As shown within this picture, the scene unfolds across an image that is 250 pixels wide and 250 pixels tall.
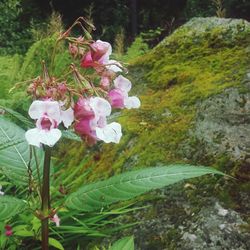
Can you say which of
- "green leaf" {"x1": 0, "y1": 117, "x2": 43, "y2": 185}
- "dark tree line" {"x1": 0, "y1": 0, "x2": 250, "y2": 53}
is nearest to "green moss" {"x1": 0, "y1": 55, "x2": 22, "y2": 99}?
"green leaf" {"x1": 0, "y1": 117, "x2": 43, "y2": 185}

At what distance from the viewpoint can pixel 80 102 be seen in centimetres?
162

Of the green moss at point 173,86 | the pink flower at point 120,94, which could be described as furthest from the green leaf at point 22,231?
the pink flower at point 120,94

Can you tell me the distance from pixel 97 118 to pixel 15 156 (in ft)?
1.55

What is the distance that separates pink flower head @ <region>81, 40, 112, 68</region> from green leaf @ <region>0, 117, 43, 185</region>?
343 mm

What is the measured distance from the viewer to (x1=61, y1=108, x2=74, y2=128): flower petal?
5.31 ft

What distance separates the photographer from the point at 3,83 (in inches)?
192

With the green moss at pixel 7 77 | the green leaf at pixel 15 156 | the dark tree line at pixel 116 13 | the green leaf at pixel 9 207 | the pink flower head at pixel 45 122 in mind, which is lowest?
the dark tree line at pixel 116 13

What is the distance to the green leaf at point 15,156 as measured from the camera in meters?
1.96

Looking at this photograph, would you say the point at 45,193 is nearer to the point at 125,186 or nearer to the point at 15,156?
the point at 125,186

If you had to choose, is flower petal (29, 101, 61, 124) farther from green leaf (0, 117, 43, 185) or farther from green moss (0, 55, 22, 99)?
green moss (0, 55, 22, 99)

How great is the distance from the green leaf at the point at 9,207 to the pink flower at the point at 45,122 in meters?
0.25

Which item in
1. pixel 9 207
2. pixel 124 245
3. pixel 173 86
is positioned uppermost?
pixel 9 207

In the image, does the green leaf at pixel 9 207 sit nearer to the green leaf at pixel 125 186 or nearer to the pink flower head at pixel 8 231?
the green leaf at pixel 125 186

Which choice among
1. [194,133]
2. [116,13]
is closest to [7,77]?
[194,133]
